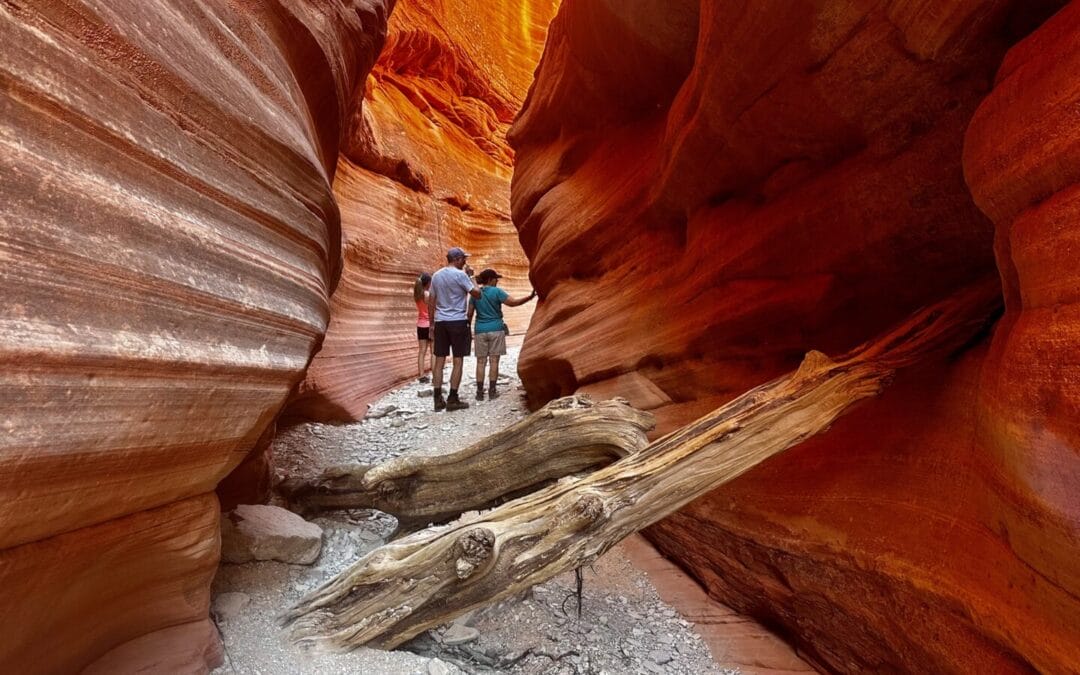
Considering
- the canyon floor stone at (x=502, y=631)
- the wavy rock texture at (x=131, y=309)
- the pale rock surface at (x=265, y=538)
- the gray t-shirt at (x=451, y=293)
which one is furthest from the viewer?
the gray t-shirt at (x=451, y=293)

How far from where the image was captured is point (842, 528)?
7.55ft

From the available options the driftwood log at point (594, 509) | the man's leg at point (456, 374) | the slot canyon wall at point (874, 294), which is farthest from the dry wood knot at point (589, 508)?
the man's leg at point (456, 374)

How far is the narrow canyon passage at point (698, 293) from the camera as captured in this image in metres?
1.29

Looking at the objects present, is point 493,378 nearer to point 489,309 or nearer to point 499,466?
point 489,309

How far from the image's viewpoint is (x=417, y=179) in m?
9.20

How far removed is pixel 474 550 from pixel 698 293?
242 cm

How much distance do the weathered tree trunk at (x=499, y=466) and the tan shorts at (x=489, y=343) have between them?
292 cm

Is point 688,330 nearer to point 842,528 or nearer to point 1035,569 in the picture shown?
point 842,528

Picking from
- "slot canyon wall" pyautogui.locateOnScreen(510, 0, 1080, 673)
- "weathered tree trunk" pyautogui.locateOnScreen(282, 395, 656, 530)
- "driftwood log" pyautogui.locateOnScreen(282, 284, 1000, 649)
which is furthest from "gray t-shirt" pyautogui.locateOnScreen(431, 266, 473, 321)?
"driftwood log" pyautogui.locateOnScreen(282, 284, 1000, 649)

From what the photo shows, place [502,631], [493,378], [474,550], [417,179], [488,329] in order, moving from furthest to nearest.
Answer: [417,179]
[493,378]
[488,329]
[502,631]
[474,550]

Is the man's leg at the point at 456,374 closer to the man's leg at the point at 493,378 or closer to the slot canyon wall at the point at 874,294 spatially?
the man's leg at the point at 493,378

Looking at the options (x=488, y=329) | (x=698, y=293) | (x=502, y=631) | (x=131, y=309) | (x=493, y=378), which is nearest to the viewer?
(x=131, y=309)

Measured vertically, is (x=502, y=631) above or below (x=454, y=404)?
below

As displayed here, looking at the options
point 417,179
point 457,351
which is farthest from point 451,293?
point 417,179
